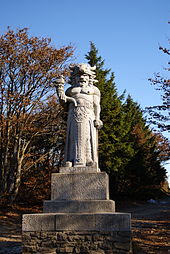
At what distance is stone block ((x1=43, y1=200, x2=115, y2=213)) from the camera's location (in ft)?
20.3

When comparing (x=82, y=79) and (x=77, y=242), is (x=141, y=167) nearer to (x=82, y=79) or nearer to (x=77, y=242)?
(x=82, y=79)

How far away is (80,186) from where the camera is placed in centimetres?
646

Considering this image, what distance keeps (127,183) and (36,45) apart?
514 inches

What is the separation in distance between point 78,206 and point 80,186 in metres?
0.46

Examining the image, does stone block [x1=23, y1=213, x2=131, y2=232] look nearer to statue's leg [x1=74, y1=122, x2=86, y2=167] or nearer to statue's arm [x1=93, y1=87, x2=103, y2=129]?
statue's leg [x1=74, y1=122, x2=86, y2=167]

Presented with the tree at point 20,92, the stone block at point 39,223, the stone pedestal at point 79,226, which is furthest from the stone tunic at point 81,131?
the tree at point 20,92

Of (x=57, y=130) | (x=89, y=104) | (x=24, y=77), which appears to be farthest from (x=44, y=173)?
(x=89, y=104)

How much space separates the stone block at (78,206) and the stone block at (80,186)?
124 millimetres

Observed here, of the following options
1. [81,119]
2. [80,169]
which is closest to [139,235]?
[80,169]

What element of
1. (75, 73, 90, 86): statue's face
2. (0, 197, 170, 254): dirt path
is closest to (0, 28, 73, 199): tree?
(0, 197, 170, 254): dirt path

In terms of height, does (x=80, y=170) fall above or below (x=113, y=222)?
above

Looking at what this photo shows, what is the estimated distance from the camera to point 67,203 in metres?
6.31

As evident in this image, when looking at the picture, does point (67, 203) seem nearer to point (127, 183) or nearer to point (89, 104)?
point (89, 104)

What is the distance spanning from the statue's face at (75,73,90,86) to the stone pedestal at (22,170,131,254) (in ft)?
9.19
